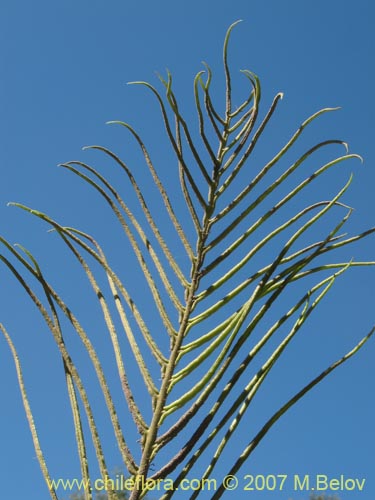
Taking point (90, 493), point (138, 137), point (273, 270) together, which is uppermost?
point (138, 137)

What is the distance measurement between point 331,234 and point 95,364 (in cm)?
58

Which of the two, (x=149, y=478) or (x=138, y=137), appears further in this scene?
(x=138, y=137)

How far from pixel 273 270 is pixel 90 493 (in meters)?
0.54

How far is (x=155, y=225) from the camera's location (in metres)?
1.49

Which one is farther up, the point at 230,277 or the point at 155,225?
the point at 155,225

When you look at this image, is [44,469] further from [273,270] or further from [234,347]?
[273,270]

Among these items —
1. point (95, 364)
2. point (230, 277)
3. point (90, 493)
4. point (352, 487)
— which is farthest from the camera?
point (352, 487)

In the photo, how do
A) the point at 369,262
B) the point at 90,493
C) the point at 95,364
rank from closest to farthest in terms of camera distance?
the point at 90,493, the point at 95,364, the point at 369,262

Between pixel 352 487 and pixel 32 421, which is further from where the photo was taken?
pixel 352 487

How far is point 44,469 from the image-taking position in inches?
46.3

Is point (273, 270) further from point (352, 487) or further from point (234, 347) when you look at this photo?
point (352, 487)

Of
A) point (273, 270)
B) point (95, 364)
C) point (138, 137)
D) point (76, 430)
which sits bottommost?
point (76, 430)

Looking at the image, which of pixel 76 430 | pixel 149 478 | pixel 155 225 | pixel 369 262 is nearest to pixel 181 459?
Result: pixel 149 478

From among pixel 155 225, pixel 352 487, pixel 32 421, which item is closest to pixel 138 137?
pixel 155 225
